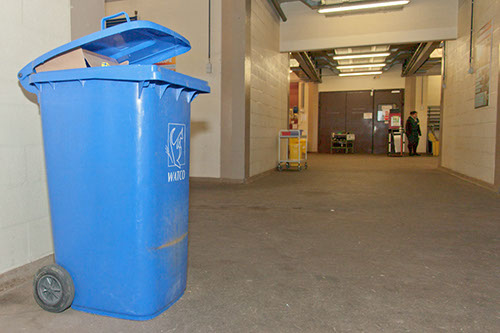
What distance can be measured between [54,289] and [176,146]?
74 cm

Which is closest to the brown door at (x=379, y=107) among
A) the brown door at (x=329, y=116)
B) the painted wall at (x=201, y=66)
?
the brown door at (x=329, y=116)

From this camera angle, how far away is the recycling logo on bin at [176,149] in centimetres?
133

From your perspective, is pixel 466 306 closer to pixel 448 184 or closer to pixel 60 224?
pixel 60 224

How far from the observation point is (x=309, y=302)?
150 cm

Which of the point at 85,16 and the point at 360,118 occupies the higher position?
the point at 360,118

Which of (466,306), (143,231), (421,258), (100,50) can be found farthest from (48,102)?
(421,258)

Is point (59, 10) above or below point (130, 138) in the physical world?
above

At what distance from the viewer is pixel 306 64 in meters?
10.3

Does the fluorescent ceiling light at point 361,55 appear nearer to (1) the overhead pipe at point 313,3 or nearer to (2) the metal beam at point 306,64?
(2) the metal beam at point 306,64

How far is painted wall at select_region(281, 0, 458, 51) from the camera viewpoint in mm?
6570

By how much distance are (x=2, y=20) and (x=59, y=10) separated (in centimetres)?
40

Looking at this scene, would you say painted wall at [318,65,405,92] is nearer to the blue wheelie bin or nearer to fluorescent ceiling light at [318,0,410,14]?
fluorescent ceiling light at [318,0,410,14]

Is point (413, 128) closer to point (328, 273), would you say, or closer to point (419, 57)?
point (419, 57)

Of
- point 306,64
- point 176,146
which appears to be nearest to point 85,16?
point 176,146
